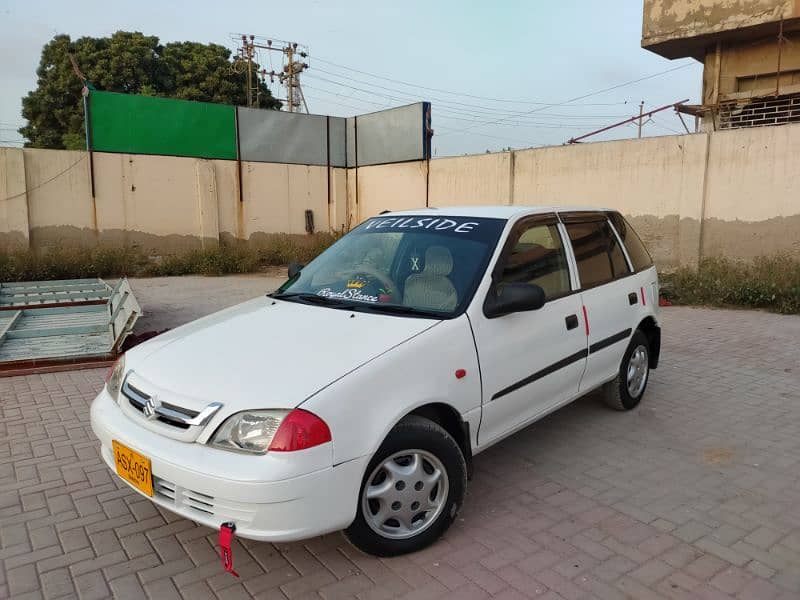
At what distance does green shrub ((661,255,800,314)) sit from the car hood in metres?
8.31

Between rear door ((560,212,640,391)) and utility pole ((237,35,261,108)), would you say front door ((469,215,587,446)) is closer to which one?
rear door ((560,212,640,391))

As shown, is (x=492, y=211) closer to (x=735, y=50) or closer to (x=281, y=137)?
(x=735, y=50)

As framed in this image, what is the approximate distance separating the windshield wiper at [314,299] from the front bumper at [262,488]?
3.81 feet

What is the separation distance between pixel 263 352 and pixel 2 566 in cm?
157

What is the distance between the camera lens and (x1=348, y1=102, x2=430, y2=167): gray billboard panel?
1681cm

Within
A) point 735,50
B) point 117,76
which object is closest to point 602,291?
point 735,50

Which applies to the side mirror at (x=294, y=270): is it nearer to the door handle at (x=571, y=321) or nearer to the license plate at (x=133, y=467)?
the license plate at (x=133, y=467)

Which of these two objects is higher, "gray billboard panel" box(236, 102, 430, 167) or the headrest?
"gray billboard panel" box(236, 102, 430, 167)

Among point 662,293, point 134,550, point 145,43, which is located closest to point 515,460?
point 134,550

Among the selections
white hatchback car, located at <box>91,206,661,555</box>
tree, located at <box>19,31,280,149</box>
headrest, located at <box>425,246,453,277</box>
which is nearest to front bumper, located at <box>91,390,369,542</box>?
white hatchback car, located at <box>91,206,661,555</box>

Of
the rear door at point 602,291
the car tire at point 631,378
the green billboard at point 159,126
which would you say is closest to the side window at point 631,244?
the rear door at point 602,291

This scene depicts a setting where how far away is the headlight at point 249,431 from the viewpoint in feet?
8.04

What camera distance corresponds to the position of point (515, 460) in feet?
13.1

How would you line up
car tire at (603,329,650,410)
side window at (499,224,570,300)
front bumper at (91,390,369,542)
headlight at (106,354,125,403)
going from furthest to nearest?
car tire at (603,329,650,410) < side window at (499,224,570,300) < headlight at (106,354,125,403) < front bumper at (91,390,369,542)
